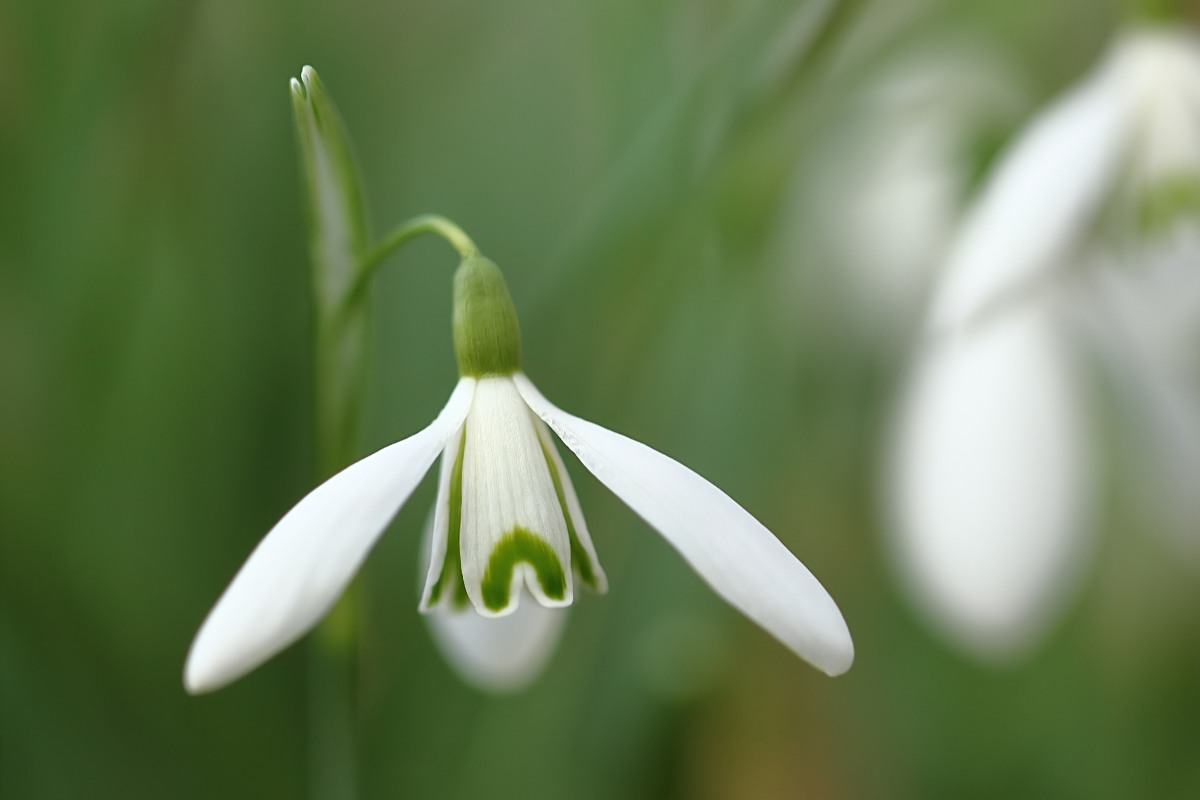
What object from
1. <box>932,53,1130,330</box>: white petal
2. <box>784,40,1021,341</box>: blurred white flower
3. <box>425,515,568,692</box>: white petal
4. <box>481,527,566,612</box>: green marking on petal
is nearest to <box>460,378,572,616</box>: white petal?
<box>481,527,566,612</box>: green marking on petal

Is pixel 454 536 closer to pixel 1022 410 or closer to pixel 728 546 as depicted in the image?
pixel 728 546

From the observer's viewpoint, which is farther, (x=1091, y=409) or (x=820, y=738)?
(x=820, y=738)

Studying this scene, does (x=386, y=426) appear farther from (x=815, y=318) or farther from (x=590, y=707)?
(x=815, y=318)

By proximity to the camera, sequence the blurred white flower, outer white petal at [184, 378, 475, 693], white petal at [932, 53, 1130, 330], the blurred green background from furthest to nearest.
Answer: the blurred white flower
the blurred green background
white petal at [932, 53, 1130, 330]
outer white petal at [184, 378, 475, 693]

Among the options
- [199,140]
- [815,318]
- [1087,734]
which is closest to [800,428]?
[815,318]

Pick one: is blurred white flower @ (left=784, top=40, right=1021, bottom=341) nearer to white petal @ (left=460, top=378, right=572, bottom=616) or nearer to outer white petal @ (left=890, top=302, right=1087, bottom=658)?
outer white petal @ (left=890, top=302, right=1087, bottom=658)

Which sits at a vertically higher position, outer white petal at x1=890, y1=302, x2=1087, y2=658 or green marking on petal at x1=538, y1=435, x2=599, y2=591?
outer white petal at x1=890, y1=302, x2=1087, y2=658

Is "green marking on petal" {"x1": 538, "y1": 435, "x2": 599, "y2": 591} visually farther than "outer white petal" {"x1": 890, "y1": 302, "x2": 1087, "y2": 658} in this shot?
No

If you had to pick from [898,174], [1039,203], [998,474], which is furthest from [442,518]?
[898,174]
